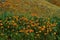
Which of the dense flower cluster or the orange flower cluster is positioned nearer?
the dense flower cluster

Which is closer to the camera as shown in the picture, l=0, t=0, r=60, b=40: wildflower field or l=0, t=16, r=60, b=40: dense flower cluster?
l=0, t=16, r=60, b=40: dense flower cluster

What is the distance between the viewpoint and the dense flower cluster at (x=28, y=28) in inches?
426

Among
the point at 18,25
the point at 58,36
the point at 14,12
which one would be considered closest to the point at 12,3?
the point at 14,12

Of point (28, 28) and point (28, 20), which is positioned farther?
point (28, 20)

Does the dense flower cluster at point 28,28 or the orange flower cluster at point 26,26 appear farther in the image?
the orange flower cluster at point 26,26

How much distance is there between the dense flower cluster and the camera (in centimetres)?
1082

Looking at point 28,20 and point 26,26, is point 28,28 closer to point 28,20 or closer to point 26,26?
point 26,26

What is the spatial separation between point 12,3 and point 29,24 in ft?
6.39

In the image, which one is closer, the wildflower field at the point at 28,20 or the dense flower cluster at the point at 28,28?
the dense flower cluster at the point at 28,28

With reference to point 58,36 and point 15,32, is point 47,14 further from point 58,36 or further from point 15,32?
point 15,32

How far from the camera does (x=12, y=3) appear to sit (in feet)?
41.0

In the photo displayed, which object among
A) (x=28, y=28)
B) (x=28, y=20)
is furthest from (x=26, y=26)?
(x=28, y=20)

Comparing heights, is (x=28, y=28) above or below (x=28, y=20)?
below

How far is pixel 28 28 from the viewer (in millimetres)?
11164
